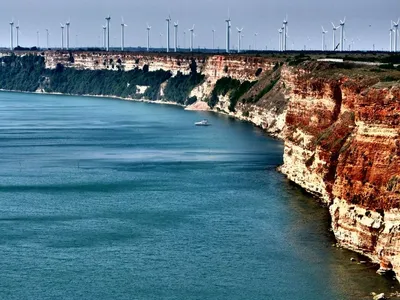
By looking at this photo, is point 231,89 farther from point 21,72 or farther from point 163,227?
point 163,227

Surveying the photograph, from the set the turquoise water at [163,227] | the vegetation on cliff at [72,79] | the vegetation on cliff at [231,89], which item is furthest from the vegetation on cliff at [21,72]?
the turquoise water at [163,227]

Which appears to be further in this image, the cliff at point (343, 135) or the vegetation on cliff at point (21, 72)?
the vegetation on cliff at point (21, 72)

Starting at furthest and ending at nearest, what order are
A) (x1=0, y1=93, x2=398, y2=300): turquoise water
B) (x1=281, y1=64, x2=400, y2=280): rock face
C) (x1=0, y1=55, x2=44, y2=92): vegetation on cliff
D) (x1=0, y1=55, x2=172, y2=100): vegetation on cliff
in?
(x1=0, y1=55, x2=44, y2=92): vegetation on cliff → (x1=0, y1=55, x2=172, y2=100): vegetation on cliff → (x1=0, y1=93, x2=398, y2=300): turquoise water → (x1=281, y1=64, x2=400, y2=280): rock face

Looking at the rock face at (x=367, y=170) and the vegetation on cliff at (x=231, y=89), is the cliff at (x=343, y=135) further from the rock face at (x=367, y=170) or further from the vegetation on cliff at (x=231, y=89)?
the vegetation on cliff at (x=231, y=89)

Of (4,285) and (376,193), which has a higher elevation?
(376,193)

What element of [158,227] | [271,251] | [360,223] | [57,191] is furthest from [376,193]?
[57,191]

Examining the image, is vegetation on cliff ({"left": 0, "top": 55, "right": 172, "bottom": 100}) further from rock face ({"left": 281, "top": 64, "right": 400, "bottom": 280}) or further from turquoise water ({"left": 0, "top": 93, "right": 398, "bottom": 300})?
rock face ({"left": 281, "top": 64, "right": 400, "bottom": 280})

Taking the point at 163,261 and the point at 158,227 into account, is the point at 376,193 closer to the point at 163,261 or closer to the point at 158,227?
the point at 163,261

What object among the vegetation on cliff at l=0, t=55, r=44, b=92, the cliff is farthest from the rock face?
the vegetation on cliff at l=0, t=55, r=44, b=92
